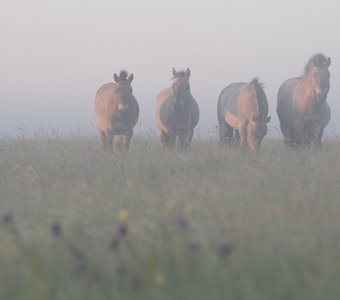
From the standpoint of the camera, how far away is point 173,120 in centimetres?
1839

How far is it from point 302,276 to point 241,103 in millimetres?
13121

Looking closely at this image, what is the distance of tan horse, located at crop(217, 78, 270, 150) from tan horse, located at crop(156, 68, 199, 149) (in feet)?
2.99

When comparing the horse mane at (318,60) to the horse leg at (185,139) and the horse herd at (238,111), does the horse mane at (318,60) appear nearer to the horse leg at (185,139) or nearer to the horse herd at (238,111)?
the horse herd at (238,111)

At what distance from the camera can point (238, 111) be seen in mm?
17781

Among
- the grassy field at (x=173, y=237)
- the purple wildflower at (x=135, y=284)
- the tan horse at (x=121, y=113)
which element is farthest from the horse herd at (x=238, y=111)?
the purple wildflower at (x=135, y=284)

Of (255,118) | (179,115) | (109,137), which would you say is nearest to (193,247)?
(255,118)

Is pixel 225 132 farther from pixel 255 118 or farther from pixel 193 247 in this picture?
pixel 193 247

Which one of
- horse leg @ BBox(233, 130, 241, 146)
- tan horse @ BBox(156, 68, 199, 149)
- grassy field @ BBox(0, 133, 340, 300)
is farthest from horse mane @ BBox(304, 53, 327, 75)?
grassy field @ BBox(0, 133, 340, 300)

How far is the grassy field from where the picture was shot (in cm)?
439

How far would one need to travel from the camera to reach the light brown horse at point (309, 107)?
16828 millimetres

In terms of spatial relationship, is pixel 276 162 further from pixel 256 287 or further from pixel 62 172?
pixel 256 287

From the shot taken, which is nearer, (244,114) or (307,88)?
(244,114)

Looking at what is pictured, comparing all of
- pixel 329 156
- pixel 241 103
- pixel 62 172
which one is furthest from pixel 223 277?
pixel 241 103

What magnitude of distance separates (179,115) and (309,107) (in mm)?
3074
